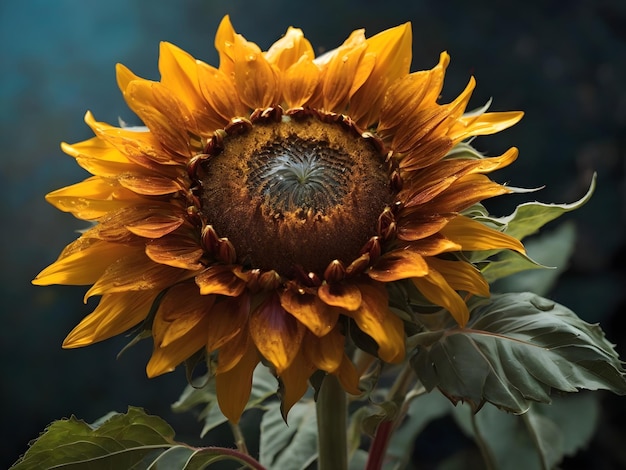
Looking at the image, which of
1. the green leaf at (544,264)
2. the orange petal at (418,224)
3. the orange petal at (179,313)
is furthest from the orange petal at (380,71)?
the green leaf at (544,264)

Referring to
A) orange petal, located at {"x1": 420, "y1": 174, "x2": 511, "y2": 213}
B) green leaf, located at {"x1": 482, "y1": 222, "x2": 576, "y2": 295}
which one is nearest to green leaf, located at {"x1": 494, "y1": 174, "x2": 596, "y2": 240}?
orange petal, located at {"x1": 420, "y1": 174, "x2": 511, "y2": 213}

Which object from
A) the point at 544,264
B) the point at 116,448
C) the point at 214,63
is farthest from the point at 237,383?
the point at 214,63

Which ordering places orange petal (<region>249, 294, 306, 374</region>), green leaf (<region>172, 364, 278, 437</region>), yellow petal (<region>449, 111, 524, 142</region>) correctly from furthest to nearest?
1. green leaf (<region>172, 364, 278, 437</region>)
2. yellow petal (<region>449, 111, 524, 142</region>)
3. orange petal (<region>249, 294, 306, 374</region>)

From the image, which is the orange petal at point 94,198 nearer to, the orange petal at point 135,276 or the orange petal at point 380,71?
the orange petal at point 135,276

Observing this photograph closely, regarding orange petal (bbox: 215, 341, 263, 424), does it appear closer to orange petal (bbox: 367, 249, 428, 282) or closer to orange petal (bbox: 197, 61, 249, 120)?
orange petal (bbox: 367, 249, 428, 282)

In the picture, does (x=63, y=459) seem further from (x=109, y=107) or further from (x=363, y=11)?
(x=363, y=11)

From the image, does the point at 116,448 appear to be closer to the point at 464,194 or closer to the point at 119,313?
the point at 119,313

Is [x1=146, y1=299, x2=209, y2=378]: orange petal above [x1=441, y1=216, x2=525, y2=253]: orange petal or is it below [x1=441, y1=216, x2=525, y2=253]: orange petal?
above
